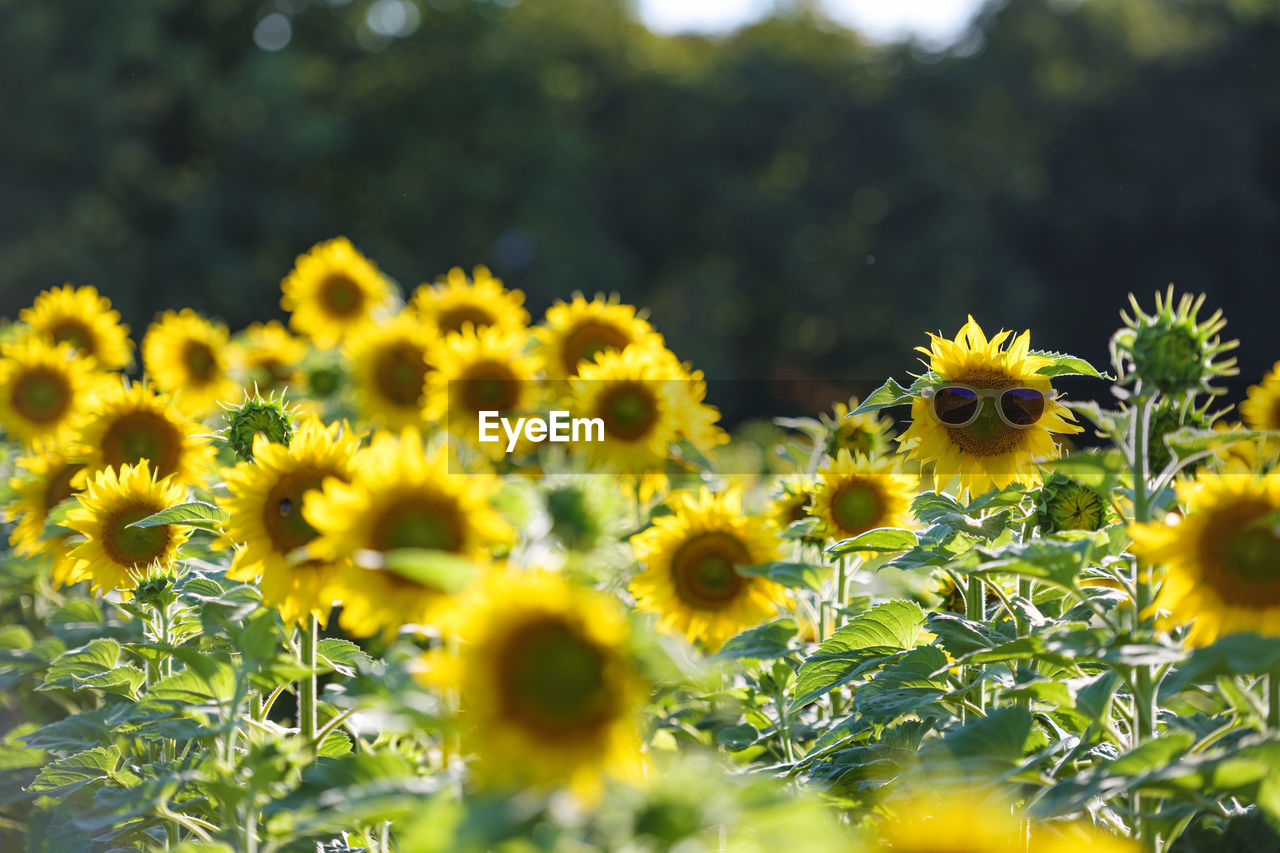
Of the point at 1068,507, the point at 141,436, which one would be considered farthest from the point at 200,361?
the point at 1068,507

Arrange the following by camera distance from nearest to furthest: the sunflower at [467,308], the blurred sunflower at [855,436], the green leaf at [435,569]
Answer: the green leaf at [435,569] < the blurred sunflower at [855,436] < the sunflower at [467,308]

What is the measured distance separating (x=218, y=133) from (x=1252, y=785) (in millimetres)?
15866

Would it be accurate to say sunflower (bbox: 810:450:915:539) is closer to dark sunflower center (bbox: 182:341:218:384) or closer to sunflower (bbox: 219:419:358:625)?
sunflower (bbox: 219:419:358:625)

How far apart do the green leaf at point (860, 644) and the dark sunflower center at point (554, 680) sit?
2.32 feet

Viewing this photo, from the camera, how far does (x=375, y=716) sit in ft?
3.16

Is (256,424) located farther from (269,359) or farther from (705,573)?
(269,359)

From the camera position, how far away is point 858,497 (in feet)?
6.16

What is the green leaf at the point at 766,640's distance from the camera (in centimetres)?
148

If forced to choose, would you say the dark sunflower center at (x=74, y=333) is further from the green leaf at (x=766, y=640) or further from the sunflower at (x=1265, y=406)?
the sunflower at (x=1265, y=406)

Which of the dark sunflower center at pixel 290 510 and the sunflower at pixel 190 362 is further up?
the sunflower at pixel 190 362

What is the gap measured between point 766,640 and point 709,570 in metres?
0.28

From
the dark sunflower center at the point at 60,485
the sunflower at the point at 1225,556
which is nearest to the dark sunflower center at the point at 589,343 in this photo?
the dark sunflower center at the point at 60,485

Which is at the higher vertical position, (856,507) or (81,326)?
(81,326)

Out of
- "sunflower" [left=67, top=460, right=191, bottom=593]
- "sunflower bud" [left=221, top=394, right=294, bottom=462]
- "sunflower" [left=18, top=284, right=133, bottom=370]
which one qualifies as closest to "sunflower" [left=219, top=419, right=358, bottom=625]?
"sunflower bud" [left=221, top=394, right=294, bottom=462]
